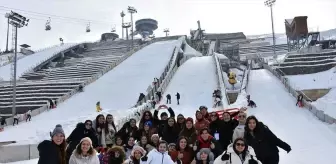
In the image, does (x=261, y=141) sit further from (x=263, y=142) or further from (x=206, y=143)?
(x=206, y=143)

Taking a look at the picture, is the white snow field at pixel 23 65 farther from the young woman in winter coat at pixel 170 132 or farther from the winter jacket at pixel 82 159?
the winter jacket at pixel 82 159

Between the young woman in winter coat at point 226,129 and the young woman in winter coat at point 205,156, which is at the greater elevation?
the young woman in winter coat at point 226,129

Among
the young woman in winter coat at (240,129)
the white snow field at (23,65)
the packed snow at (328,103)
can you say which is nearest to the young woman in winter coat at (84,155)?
the young woman in winter coat at (240,129)

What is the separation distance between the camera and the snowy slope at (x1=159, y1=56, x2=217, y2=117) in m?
27.6

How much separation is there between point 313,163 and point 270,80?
88.8ft

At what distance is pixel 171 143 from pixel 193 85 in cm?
2695

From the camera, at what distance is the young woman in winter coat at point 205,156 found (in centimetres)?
739

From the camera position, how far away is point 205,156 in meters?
7.38

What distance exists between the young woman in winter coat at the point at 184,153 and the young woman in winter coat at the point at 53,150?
277 centimetres

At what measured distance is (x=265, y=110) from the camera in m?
23.4

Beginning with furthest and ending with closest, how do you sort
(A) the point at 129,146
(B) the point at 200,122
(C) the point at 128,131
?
(C) the point at 128,131 < (B) the point at 200,122 < (A) the point at 129,146

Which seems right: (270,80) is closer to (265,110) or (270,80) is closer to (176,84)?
(176,84)

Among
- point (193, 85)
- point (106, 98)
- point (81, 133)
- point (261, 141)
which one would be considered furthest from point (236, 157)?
point (193, 85)

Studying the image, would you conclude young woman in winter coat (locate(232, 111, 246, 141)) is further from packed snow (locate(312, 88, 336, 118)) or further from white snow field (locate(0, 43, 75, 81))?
white snow field (locate(0, 43, 75, 81))
